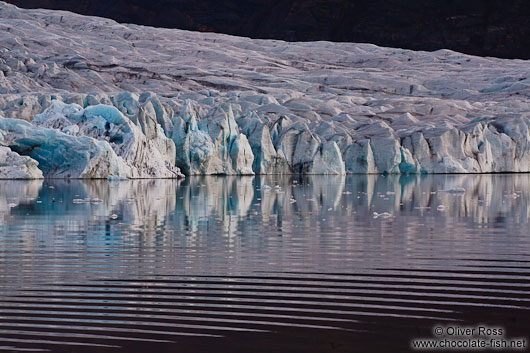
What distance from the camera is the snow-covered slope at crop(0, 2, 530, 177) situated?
40.1 meters

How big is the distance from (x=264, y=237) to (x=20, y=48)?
6380cm

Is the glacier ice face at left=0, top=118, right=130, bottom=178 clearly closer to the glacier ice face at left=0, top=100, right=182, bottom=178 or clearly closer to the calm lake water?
the glacier ice face at left=0, top=100, right=182, bottom=178

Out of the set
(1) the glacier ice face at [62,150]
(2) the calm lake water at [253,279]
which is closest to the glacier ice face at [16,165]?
(1) the glacier ice face at [62,150]

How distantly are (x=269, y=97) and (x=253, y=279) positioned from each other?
46.4 meters

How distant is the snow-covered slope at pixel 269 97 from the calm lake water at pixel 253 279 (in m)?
18.2

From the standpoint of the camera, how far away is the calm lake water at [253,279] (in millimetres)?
6625

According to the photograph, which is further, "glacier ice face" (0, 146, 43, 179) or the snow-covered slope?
the snow-covered slope

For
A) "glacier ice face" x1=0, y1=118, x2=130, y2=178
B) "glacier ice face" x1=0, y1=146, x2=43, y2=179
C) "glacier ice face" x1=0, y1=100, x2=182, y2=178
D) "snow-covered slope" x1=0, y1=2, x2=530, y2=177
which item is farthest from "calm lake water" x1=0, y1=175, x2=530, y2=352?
"snow-covered slope" x1=0, y1=2, x2=530, y2=177

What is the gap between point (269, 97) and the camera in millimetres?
55000

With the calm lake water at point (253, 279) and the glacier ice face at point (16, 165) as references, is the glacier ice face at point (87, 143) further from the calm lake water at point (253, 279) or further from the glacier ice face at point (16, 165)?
the calm lake water at point (253, 279)

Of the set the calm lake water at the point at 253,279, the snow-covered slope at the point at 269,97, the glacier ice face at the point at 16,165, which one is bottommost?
the calm lake water at the point at 253,279

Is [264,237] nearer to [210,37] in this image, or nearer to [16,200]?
[16,200]

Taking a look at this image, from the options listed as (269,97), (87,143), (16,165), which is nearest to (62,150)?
(87,143)

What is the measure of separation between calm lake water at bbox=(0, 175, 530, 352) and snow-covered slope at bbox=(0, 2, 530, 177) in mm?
18168
